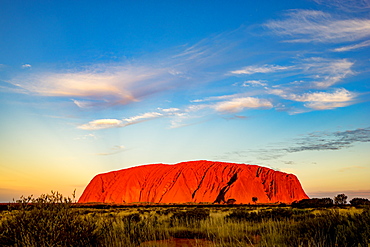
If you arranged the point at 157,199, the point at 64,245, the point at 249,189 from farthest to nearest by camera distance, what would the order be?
the point at 157,199, the point at 249,189, the point at 64,245

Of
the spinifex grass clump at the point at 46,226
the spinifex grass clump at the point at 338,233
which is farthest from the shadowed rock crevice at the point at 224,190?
the spinifex grass clump at the point at 46,226

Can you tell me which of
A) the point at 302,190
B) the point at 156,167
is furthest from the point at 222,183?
the point at 302,190

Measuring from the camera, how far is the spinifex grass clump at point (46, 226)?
659 cm

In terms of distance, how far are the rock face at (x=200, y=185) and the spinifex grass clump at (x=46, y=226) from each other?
254 feet

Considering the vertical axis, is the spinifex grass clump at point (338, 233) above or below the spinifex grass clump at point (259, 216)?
above

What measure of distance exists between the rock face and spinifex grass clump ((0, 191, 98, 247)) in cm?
7732

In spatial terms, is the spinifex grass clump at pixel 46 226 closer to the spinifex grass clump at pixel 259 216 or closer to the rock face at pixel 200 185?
the spinifex grass clump at pixel 259 216

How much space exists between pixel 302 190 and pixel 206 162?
113 ft

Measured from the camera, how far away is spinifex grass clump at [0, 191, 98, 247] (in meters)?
6.59

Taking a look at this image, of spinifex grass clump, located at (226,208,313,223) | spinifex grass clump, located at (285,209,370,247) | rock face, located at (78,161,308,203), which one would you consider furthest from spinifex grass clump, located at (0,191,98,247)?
rock face, located at (78,161,308,203)

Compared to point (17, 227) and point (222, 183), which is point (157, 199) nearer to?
point (222, 183)

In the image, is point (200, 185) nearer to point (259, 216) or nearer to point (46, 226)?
point (259, 216)

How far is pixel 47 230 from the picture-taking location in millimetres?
6887

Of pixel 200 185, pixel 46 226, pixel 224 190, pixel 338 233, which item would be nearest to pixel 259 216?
pixel 338 233
